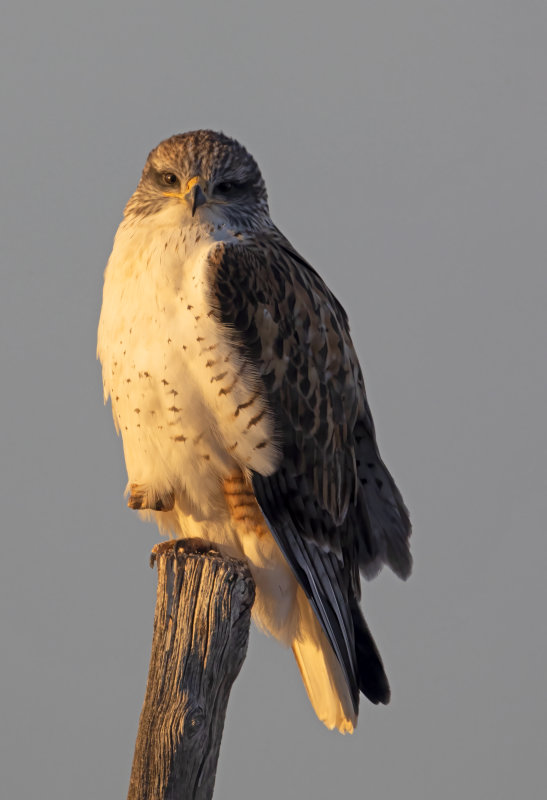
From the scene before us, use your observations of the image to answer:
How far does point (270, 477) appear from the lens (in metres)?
4.23

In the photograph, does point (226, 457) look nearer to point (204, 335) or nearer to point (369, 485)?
point (204, 335)

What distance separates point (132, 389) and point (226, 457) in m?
0.43

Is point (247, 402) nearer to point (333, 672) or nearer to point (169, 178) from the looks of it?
point (169, 178)

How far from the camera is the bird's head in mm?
4340

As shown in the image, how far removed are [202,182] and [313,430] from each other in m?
1.04

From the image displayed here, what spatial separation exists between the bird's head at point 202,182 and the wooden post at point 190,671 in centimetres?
131

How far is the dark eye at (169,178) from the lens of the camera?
14.5 feet

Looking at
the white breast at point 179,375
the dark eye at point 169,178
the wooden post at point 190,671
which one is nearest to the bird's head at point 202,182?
the dark eye at point 169,178

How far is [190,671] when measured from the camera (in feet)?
12.7

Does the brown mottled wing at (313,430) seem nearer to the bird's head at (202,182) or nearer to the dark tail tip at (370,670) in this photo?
the dark tail tip at (370,670)

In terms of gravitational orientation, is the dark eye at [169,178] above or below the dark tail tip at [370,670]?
above

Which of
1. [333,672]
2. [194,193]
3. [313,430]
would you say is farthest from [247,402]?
[333,672]

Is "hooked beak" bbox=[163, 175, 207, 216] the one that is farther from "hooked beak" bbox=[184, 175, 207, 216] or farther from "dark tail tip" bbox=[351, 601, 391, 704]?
"dark tail tip" bbox=[351, 601, 391, 704]

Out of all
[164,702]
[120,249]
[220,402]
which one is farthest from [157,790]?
[120,249]
